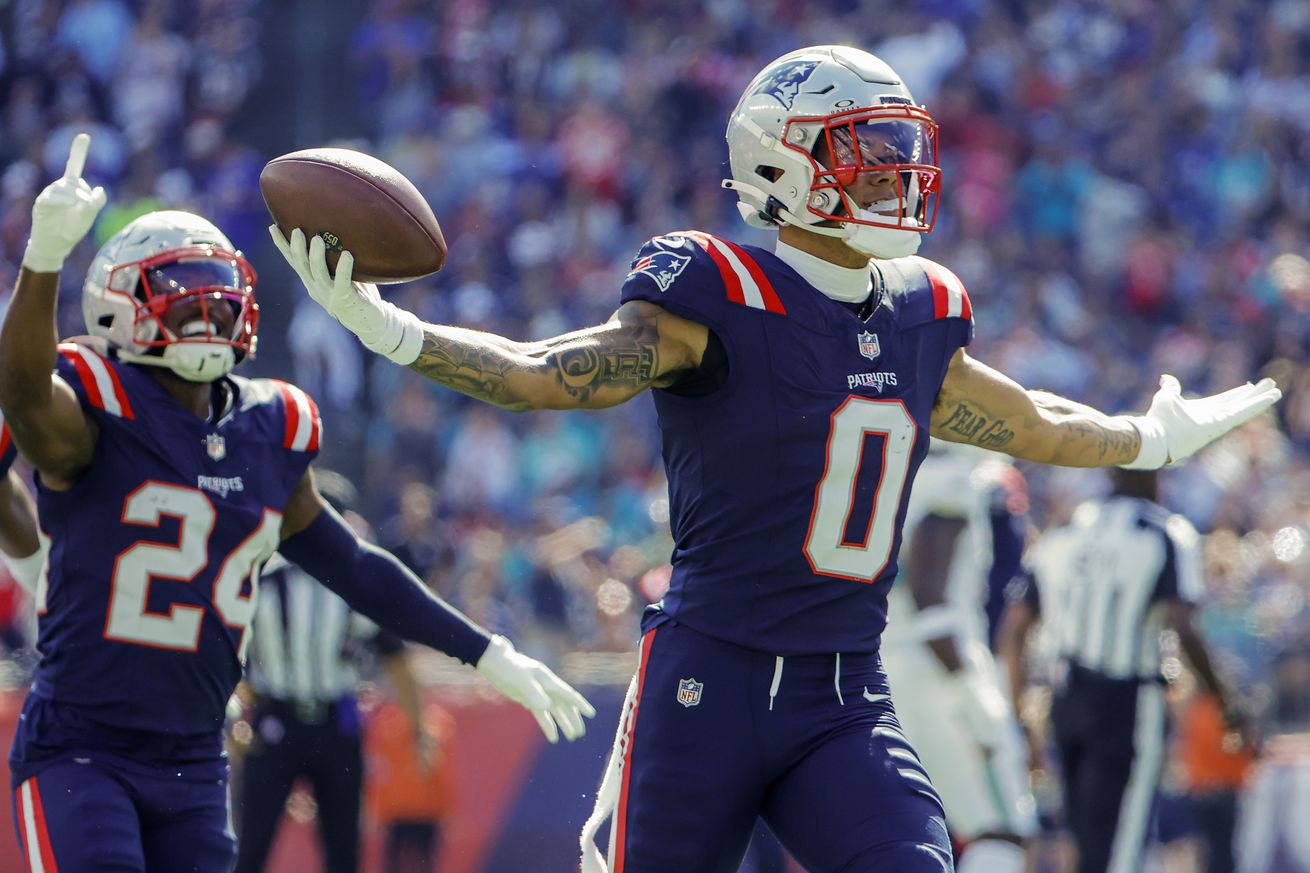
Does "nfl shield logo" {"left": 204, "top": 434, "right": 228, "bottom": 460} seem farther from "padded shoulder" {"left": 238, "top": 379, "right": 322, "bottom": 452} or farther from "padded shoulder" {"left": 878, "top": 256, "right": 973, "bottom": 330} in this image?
"padded shoulder" {"left": 878, "top": 256, "right": 973, "bottom": 330}

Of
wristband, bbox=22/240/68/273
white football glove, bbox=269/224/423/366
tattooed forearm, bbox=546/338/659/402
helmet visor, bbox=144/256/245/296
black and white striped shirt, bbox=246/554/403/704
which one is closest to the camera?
white football glove, bbox=269/224/423/366

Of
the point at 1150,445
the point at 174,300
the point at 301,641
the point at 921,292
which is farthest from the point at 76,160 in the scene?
the point at 301,641

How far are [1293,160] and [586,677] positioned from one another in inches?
258

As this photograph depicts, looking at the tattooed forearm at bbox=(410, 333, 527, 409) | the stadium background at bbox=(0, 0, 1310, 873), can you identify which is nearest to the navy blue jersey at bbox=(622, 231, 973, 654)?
the tattooed forearm at bbox=(410, 333, 527, 409)

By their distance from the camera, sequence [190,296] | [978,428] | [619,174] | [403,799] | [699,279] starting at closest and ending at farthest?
[699,279]
[978,428]
[190,296]
[403,799]
[619,174]

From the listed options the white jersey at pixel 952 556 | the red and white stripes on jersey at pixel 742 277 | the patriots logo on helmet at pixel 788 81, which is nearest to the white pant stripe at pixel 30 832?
the red and white stripes on jersey at pixel 742 277

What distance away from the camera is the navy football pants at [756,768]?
130 inches

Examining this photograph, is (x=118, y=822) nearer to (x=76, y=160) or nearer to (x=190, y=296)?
(x=190, y=296)

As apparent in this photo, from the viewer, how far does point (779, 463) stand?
134 inches

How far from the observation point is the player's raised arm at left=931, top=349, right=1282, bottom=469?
3.80 meters

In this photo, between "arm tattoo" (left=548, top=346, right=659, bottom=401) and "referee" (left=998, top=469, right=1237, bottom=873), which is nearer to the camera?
"arm tattoo" (left=548, top=346, right=659, bottom=401)

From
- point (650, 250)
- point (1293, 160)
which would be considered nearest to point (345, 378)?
point (1293, 160)

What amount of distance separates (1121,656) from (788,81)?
12.2 ft

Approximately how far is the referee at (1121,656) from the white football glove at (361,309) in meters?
4.20
